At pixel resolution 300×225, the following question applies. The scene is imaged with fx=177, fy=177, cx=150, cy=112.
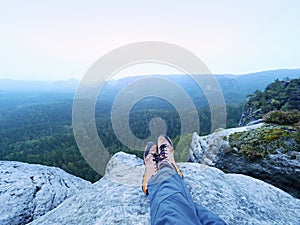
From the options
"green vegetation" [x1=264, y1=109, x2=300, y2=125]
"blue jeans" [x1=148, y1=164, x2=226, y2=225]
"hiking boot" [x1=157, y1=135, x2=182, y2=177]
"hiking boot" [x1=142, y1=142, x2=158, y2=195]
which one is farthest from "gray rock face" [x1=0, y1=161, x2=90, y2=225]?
"green vegetation" [x1=264, y1=109, x2=300, y2=125]

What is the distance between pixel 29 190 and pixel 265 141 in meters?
6.63

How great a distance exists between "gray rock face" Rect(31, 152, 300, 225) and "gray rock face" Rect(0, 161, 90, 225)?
0.73 metres

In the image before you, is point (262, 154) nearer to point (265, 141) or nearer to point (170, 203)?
point (265, 141)

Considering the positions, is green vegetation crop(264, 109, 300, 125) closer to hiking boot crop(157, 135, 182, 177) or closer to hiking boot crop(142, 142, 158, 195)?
hiking boot crop(157, 135, 182, 177)

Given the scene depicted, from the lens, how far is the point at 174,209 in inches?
83.8

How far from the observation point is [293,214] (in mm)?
3049

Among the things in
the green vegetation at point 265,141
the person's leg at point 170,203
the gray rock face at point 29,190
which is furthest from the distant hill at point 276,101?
the gray rock face at point 29,190

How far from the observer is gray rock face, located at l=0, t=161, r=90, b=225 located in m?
3.49

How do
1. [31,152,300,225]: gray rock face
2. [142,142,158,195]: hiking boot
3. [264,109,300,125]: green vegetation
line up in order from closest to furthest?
[31,152,300,225]: gray rock face < [142,142,158,195]: hiking boot < [264,109,300,125]: green vegetation

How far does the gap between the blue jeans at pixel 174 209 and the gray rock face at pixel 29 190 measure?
8.83 feet

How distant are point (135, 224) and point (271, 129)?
222 inches

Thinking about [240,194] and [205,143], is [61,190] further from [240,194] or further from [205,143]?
[205,143]

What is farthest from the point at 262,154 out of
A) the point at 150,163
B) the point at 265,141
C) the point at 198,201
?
the point at 150,163

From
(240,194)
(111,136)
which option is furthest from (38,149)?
(240,194)
